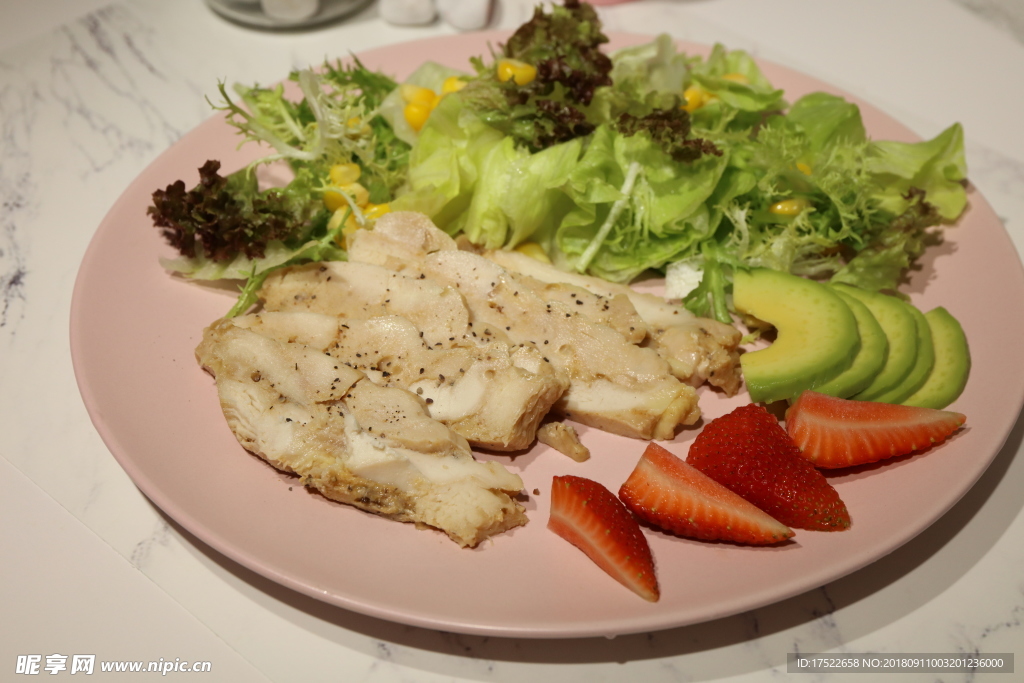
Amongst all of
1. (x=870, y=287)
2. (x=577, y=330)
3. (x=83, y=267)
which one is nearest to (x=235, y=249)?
(x=83, y=267)

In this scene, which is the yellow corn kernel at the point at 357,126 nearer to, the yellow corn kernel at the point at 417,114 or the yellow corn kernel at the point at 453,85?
the yellow corn kernel at the point at 417,114

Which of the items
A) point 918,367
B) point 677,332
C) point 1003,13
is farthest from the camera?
point 1003,13

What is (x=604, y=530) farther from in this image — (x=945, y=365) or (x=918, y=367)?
(x=945, y=365)

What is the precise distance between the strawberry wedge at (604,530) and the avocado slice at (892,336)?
114 centimetres

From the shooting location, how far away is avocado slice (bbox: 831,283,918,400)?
299 cm

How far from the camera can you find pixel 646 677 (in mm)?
2508

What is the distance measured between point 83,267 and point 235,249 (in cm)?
66

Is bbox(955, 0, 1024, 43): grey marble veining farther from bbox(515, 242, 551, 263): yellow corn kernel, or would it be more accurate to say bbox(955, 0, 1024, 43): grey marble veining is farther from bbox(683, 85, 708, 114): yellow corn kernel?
bbox(515, 242, 551, 263): yellow corn kernel

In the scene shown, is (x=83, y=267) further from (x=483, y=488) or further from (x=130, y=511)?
(x=483, y=488)

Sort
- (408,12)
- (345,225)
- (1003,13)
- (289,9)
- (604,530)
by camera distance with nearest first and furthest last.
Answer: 1. (604,530)
2. (345,225)
3. (289,9)
4. (408,12)
5. (1003,13)

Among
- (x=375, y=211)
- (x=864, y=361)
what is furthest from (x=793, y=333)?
(x=375, y=211)

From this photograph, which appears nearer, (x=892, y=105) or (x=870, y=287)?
(x=870, y=287)

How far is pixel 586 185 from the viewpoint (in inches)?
139

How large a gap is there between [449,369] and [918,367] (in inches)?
73.3
